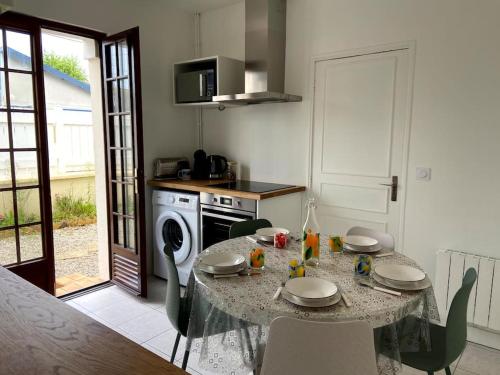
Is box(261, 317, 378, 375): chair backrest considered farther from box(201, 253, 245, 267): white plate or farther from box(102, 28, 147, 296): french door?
box(102, 28, 147, 296): french door

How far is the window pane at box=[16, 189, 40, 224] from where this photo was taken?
2.89 metres

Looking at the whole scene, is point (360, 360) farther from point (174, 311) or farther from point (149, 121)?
point (149, 121)

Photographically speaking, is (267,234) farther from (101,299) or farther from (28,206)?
(28,206)

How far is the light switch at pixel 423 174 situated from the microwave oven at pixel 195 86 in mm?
1912

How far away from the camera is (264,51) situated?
3.21 metres

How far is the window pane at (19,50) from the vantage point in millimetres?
2770

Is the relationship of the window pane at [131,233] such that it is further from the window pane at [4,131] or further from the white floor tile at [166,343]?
the window pane at [4,131]

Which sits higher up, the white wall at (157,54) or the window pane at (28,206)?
the white wall at (157,54)

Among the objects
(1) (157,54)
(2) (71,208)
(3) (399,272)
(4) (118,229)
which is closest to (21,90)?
(1) (157,54)

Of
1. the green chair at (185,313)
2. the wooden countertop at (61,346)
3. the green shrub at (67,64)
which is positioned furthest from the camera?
the green shrub at (67,64)

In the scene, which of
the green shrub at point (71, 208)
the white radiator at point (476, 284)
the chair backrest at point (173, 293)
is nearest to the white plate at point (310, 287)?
the chair backrest at point (173, 293)

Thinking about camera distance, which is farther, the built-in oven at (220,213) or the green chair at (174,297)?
the built-in oven at (220,213)

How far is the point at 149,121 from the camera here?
3.66 m

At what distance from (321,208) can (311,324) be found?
2244 millimetres
